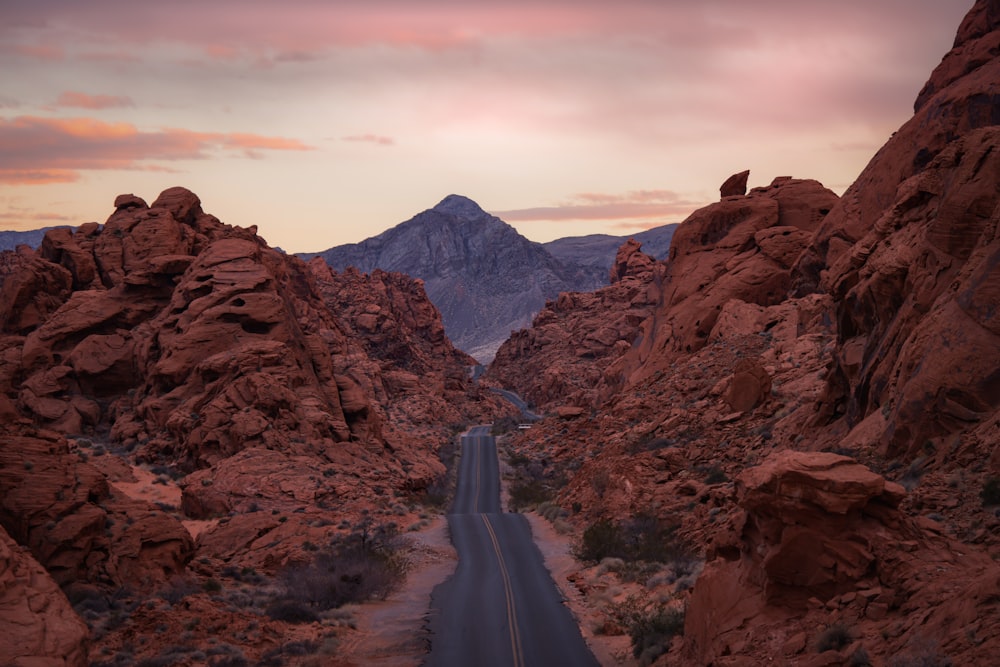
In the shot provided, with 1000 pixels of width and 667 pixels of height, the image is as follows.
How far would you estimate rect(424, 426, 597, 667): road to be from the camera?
839 inches

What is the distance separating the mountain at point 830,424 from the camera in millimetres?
13359

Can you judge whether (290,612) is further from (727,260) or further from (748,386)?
(727,260)

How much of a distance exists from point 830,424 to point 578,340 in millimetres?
92817

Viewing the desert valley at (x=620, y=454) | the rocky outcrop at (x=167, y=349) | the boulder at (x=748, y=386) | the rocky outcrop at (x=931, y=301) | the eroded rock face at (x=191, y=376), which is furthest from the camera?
the rocky outcrop at (x=167, y=349)

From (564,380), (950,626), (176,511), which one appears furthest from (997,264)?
(564,380)

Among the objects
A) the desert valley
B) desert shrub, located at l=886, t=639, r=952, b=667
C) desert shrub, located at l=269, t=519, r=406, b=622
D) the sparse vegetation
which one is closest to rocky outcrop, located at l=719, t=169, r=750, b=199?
the desert valley

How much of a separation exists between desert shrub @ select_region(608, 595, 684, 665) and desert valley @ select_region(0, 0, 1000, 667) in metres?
0.11

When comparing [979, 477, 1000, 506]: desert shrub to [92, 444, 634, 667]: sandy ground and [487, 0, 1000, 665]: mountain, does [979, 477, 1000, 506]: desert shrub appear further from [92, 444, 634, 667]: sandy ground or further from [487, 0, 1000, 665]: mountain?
[92, 444, 634, 667]: sandy ground

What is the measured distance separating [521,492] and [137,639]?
3794 centimetres

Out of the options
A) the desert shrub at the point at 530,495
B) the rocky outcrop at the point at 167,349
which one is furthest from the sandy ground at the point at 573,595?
the rocky outcrop at the point at 167,349

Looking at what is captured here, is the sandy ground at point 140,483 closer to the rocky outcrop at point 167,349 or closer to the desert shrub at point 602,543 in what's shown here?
the rocky outcrop at point 167,349

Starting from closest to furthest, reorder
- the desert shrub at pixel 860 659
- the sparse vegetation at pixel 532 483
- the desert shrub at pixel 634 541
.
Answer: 1. the desert shrub at pixel 860 659
2. the desert shrub at pixel 634 541
3. the sparse vegetation at pixel 532 483

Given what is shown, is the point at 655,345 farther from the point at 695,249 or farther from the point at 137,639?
the point at 137,639

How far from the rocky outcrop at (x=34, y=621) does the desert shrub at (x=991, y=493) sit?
14901 millimetres
